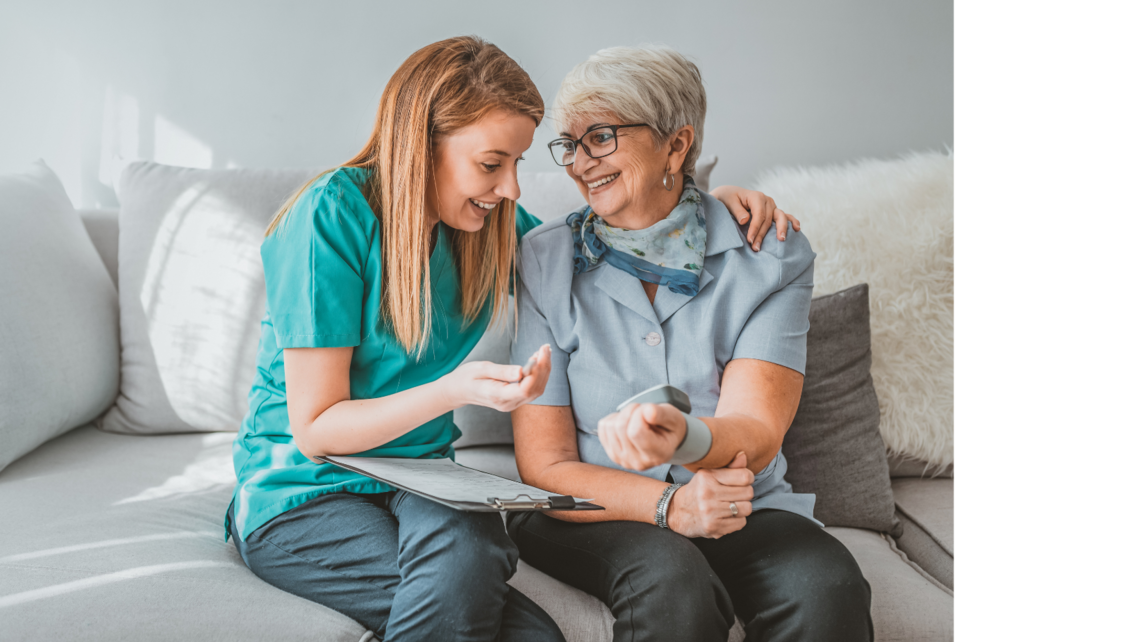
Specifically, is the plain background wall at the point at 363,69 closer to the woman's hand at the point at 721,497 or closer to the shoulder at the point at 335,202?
the shoulder at the point at 335,202

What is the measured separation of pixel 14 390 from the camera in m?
1.24

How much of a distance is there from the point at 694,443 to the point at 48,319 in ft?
4.14

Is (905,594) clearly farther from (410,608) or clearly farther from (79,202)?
(79,202)

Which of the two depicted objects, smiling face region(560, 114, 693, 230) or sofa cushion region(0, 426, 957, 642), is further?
smiling face region(560, 114, 693, 230)

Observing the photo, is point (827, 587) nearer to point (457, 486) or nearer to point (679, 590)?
point (679, 590)

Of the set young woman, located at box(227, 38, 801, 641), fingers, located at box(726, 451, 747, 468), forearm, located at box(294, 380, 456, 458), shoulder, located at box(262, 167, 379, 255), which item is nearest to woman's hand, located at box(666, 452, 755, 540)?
fingers, located at box(726, 451, 747, 468)

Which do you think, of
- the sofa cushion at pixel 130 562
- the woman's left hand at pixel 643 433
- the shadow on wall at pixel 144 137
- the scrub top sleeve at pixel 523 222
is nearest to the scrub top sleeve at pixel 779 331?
the woman's left hand at pixel 643 433

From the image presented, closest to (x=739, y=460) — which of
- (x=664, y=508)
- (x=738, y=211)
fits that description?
(x=664, y=508)

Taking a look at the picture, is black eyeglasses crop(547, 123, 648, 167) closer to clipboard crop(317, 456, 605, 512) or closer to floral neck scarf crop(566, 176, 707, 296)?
floral neck scarf crop(566, 176, 707, 296)

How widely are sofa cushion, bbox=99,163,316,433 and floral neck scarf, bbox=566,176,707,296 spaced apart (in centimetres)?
72

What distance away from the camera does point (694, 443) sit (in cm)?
81

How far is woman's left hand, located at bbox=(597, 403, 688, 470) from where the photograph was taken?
2.49 ft

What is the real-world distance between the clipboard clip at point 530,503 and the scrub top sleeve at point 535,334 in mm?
286

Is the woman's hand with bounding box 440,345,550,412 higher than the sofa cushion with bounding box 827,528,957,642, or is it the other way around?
the woman's hand with bounding box 440,345,550,412
